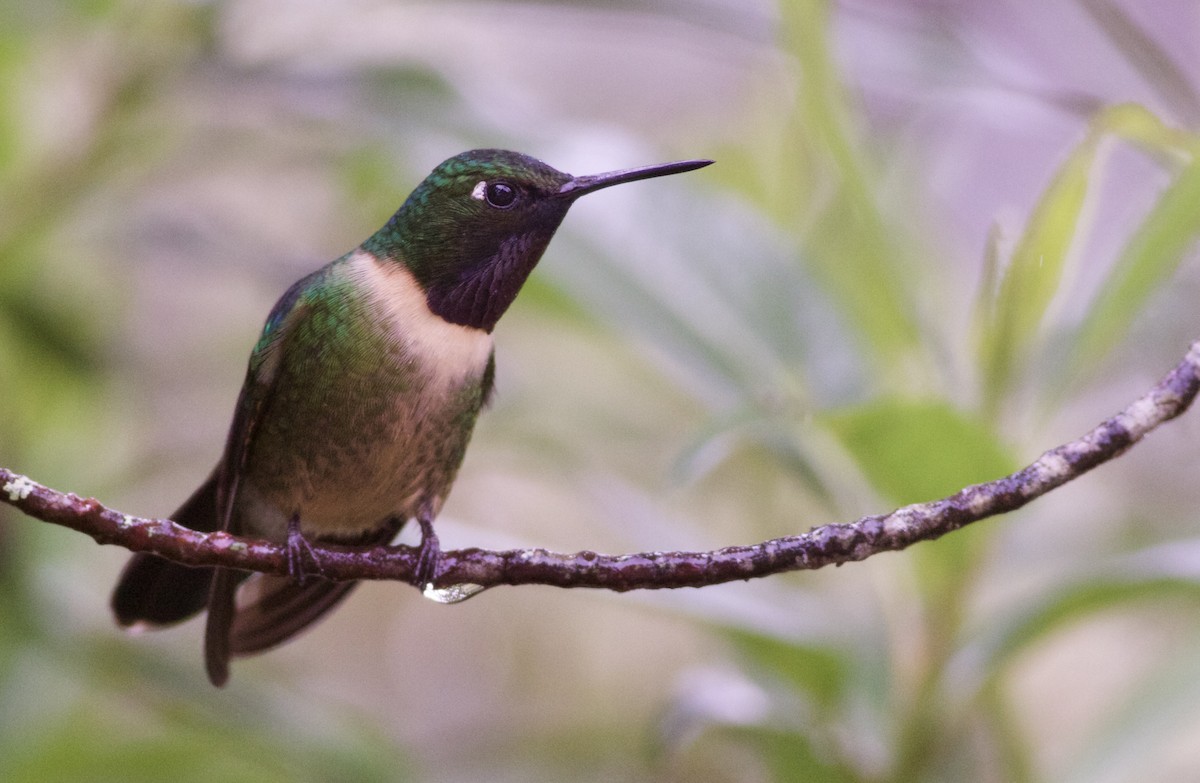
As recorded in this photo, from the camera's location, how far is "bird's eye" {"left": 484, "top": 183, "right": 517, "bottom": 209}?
3.78 feet

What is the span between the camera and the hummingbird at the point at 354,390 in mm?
1224

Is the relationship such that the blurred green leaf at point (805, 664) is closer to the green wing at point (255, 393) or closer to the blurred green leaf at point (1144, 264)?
the blurred green leaf at point (1144, 264)

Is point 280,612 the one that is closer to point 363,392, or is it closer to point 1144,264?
point 363,392

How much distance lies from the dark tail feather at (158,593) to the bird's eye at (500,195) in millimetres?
452

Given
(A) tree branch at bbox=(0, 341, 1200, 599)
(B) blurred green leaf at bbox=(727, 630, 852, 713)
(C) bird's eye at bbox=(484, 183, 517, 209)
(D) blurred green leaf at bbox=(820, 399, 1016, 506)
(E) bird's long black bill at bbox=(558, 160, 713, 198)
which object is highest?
(E) bird's long black bill at bbox=(558, 160, 713, 198)

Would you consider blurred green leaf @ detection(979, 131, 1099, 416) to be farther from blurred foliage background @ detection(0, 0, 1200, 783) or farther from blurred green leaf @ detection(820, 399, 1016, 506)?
blurred green leaf @ detection(820, 399, 1016, 506)

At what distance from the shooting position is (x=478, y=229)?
1197mm

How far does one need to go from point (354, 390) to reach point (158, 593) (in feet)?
0.92

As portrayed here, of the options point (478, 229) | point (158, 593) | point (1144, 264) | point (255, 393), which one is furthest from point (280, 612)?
point (1144, 264)

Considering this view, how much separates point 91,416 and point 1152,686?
1935mm

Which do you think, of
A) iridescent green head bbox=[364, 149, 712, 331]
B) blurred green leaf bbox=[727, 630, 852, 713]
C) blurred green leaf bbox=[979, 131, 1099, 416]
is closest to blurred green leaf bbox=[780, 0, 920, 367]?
blurred green leaf bbox=[979, 131, 1099, 416]

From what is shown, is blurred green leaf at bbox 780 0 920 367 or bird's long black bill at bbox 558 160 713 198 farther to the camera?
blurred green leaf at bbox 780 0 920 367

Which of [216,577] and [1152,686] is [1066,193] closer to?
[1152,686]

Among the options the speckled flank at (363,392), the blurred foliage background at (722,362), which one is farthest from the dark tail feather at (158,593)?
the blurred foliage background at (722,362)
